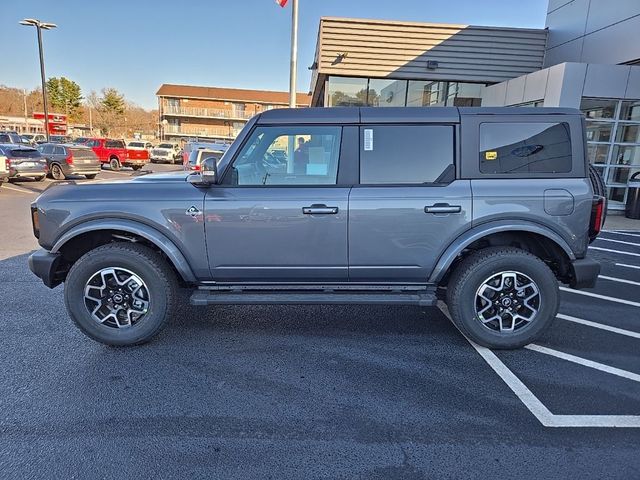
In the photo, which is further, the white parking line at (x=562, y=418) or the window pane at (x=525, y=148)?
the window pane at (x=525, y=148)

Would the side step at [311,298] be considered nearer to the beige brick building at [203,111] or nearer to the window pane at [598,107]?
the window pane at [598,107]

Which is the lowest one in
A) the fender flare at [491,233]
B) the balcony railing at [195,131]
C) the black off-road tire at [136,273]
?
the black off-road tire at [136,273]

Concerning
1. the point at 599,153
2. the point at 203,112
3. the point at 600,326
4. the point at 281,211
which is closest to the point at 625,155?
the point at 599,153

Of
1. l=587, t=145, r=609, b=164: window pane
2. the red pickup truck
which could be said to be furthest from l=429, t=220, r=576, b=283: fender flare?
the red pickup truck

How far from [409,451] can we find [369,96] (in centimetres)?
1272

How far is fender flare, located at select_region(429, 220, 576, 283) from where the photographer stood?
137 inches

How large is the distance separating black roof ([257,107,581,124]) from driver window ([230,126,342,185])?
0.08m

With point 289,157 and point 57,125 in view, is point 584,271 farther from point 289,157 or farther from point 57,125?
point 57,125

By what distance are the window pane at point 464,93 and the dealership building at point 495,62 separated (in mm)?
32

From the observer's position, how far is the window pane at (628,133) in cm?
1072

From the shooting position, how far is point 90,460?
7.58ft

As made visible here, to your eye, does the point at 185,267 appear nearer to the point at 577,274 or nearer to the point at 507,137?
the point at 507,137

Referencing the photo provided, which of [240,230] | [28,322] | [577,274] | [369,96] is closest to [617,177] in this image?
[369,96]

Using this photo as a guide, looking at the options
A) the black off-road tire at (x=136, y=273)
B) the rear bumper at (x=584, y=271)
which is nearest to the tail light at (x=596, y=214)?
the rear bumper at (x=584, y=271)
